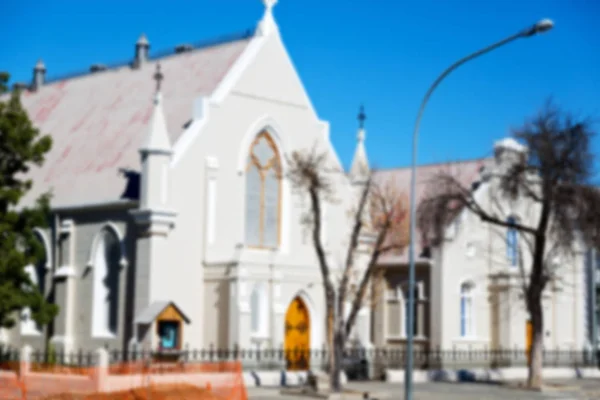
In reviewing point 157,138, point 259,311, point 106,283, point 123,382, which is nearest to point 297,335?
point 259,311

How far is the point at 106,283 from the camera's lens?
38.8 metres

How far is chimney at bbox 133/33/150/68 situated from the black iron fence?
1325 cm

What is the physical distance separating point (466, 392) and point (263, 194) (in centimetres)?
1107

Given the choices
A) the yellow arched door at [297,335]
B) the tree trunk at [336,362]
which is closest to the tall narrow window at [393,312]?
the yellow arched door at [297,335]

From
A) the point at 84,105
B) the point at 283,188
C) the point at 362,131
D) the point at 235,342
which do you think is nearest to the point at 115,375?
the point at 235,342

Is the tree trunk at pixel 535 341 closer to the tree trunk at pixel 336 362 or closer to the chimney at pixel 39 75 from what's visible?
the tree trunk at pixel 336 362

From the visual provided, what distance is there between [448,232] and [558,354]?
850 cm

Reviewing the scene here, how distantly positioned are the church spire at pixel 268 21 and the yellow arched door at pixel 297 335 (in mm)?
10398

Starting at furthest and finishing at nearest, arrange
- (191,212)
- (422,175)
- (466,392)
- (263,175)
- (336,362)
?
(422,175), (263,175), (191,212), (466,392), (336,362)

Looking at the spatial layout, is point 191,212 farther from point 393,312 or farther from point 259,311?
point 393,312

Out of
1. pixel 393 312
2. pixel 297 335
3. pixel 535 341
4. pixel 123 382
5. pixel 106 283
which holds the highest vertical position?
pixel 106 283

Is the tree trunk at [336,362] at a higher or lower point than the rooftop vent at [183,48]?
lower

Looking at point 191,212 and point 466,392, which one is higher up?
point 191,212

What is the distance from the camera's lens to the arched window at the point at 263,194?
1585 inches
